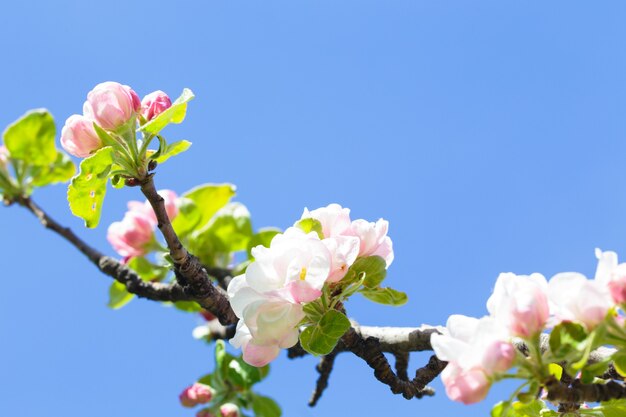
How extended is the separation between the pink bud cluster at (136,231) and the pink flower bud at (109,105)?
3.78ft

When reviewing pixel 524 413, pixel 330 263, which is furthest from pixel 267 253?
pixel 524 413

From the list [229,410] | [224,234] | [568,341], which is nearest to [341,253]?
[568,341]

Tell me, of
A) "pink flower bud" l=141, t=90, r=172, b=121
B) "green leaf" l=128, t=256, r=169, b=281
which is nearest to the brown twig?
"green leaf" l=128, t=256, r=169, b=281

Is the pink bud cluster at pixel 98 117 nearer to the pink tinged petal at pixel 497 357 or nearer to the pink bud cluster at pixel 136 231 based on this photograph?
the pink tinged petal at pixel 497 357

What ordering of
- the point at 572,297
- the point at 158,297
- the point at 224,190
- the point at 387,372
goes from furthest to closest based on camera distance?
1. the point at 224,190
2. the point at 158,297
3. the point at 387,372
4. the point at 572,297

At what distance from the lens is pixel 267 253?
1235mm

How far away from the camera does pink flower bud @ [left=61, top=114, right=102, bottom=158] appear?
1489 millimetres

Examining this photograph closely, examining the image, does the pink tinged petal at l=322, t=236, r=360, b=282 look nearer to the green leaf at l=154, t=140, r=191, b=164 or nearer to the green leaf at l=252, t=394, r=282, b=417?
the green leaf at l=154, t=140, r=191, b=164

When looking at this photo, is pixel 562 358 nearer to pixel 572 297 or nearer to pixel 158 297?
pixel 572 297

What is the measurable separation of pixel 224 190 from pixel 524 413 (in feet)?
5.91

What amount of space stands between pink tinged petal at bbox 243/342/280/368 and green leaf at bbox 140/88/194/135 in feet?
1.65

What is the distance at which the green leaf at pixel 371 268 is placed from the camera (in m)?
1.38

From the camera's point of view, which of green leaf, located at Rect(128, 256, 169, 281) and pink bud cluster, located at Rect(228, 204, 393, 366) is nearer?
pink bud cluster, located at Rect(228, 204, 393, 366)

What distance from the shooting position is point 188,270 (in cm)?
171
